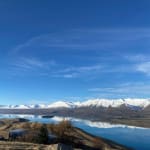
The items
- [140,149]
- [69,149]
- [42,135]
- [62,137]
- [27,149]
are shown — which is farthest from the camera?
[140,149]

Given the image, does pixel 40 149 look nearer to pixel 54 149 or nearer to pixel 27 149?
pixel 27 149

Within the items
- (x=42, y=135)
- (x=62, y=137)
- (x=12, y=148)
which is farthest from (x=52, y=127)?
(x=12, y=148)

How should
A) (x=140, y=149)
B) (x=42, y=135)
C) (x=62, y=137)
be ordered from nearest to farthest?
(x=42, y=135)
(x=62, y=137)
(x=140, y=149)

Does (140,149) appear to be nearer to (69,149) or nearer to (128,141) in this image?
(128,141)

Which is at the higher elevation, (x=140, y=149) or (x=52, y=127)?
(x=52, y=127)

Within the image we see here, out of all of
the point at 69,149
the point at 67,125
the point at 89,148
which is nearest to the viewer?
the point at 69,149

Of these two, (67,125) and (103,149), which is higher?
(67,125)

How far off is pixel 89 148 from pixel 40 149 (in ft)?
96.4

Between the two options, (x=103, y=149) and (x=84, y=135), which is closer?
(x=103, y=149)

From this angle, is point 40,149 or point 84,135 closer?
point 40,149

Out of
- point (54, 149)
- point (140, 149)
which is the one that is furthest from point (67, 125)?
point (54, 149)

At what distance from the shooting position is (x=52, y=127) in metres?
82.9

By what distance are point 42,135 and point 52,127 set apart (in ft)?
86.6

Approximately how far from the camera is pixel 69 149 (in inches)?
1113
